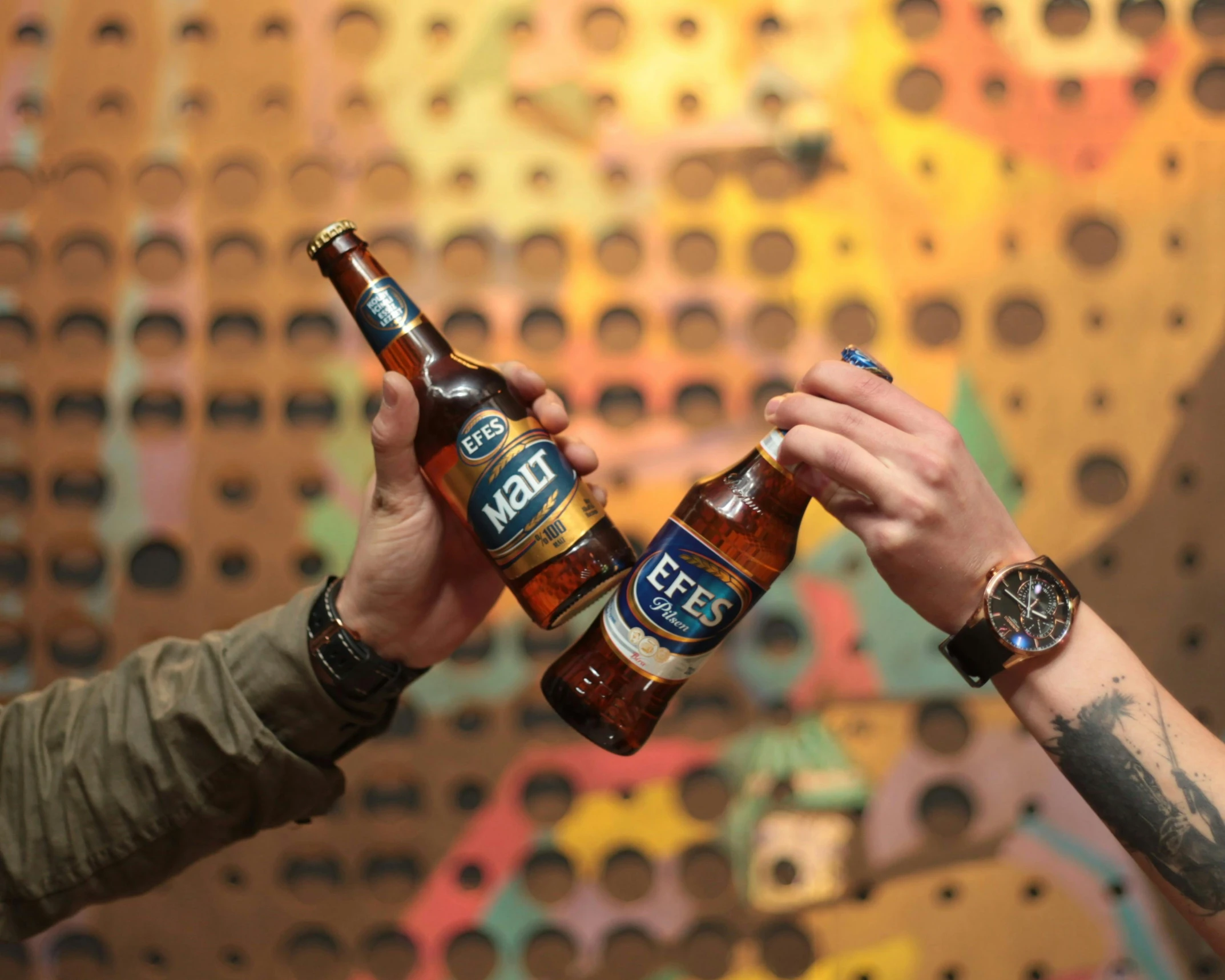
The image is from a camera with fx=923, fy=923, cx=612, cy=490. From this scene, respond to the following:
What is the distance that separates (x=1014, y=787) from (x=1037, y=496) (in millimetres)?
383

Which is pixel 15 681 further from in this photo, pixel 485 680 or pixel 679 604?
pixel 679 604

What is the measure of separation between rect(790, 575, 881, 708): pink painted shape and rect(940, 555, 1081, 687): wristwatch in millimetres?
552

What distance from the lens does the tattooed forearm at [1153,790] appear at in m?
0.67

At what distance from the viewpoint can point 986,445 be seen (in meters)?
1.23

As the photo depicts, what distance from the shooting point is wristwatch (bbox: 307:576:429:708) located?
82 centimetres

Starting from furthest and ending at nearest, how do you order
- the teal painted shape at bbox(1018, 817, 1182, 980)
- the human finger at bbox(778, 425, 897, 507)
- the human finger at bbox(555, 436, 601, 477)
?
the teal painted shape at bbox(1018, 817, 1182, 980) → the human finger at bbox(555, 436, 601, 477) → the human finger at bbox(778, 425, 897, 507)

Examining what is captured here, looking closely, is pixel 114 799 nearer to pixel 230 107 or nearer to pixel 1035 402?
pixel 230 107

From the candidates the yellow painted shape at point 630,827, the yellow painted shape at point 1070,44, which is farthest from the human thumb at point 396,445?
the yellow painted shape at point 1070,44

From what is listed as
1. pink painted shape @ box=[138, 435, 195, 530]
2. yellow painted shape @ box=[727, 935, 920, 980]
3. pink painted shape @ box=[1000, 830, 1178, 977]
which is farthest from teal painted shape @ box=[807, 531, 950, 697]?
pink painted shape @ box=[138, 435, 195, 530]

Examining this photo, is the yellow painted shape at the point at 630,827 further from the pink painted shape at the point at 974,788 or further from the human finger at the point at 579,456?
the human finger at the point at 579,456

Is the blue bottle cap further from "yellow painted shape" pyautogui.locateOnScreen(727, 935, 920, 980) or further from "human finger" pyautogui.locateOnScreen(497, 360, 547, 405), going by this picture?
"yellow painted shape" pyautogui.locateOnScreen(727, 935, 920, 980)

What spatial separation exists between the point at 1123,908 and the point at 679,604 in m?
0.89

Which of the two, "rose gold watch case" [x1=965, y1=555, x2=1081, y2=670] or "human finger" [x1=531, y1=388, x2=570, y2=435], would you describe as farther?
"human finger" [x1=531, y1=388, x2=570, y2=435]

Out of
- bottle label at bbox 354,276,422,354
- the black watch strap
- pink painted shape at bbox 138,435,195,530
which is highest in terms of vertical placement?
bottle label at bbox 354,276,422,354
